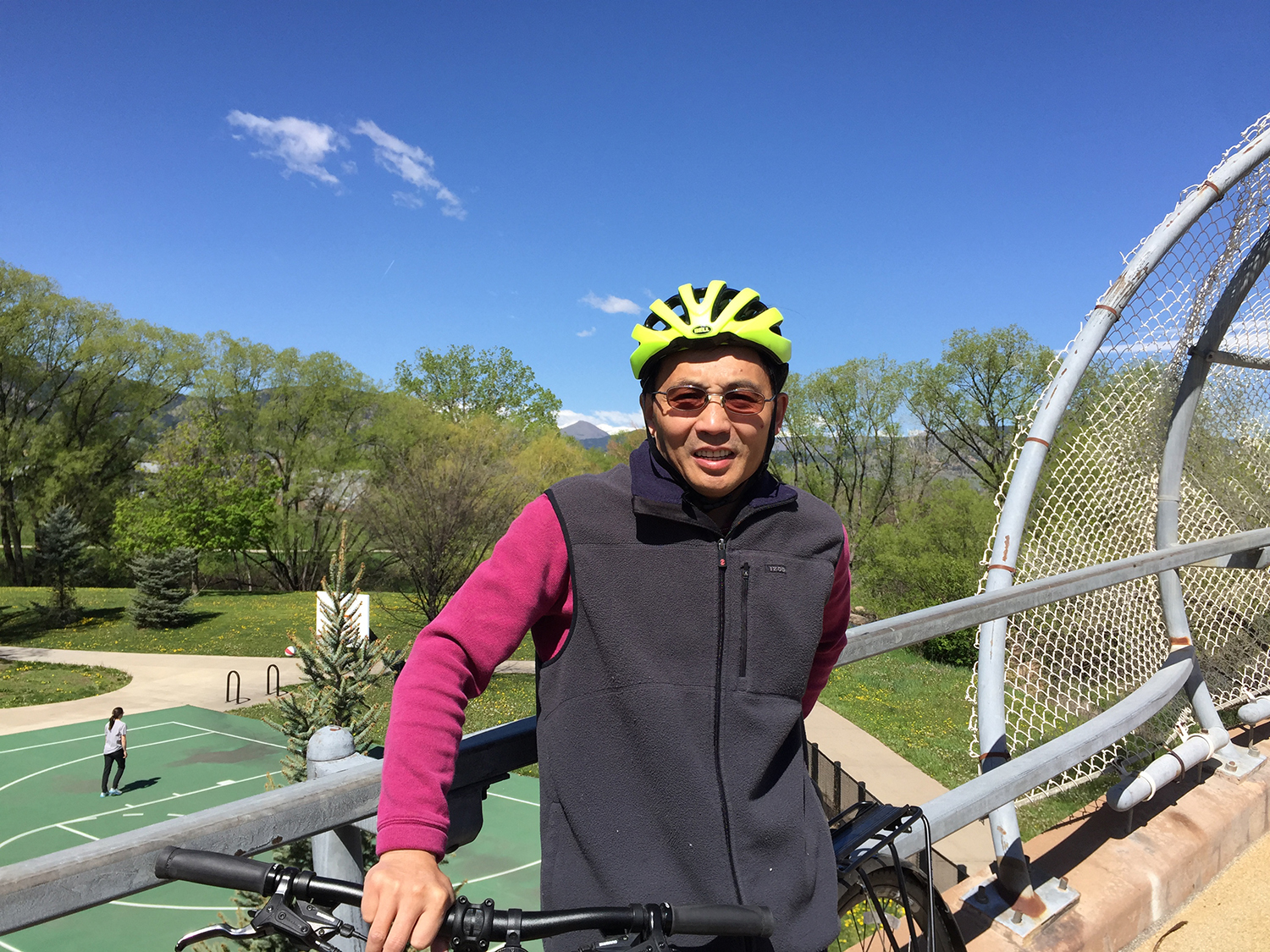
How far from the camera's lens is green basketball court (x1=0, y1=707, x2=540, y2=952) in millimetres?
9844

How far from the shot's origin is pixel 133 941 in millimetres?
9445

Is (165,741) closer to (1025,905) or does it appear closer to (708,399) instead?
(1025,905)

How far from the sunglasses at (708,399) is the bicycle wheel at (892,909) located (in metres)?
1.03

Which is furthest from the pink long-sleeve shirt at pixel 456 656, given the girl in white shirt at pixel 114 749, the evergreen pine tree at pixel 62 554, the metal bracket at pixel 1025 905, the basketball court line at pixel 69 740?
the evergreen pine tree at pixel 62 554

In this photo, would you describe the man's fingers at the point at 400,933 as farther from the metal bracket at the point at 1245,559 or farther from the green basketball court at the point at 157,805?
the green basketball court at the point at 157,805

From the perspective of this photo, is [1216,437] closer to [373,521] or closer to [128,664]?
[373,521]

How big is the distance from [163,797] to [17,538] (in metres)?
32.2

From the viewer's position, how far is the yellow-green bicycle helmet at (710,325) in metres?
1.57

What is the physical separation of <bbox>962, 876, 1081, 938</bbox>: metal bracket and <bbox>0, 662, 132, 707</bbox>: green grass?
76.8 feet

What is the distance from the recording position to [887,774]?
13.9m

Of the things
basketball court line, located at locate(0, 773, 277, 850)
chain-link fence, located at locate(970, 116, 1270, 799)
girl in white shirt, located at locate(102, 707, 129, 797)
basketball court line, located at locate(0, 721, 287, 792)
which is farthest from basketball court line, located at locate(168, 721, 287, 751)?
chain-link fence, located at locate(970, 116, 1270, 799)

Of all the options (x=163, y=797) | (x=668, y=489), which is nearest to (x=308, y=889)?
(x=668, y=489)

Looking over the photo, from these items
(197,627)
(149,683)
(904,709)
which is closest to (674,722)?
(904,709)

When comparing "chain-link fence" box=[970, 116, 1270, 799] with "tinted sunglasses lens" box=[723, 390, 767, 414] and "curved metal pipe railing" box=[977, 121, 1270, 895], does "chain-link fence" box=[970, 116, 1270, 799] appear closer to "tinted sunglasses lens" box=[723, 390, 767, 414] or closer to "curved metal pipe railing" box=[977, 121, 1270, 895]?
"curved metal pipe railing" box=[977, 121, 1270, 895]
